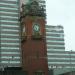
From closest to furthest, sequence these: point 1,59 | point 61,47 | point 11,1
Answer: point 1,59 → point 11,1 → point 61,47

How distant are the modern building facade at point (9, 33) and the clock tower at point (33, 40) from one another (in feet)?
269

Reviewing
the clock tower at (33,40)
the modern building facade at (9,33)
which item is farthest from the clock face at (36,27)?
the modern building facade at (9,33)

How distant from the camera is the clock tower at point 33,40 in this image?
64.6 metres

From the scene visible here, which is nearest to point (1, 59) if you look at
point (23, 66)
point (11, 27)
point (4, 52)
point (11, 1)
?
point (4, 52)

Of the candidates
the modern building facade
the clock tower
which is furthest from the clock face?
the modern building facade

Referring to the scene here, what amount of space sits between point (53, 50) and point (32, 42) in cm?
10235

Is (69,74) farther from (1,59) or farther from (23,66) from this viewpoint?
(1,59)

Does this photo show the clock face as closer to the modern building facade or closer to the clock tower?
the clock tower

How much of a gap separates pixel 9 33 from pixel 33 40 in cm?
8984

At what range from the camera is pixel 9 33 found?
15475cm

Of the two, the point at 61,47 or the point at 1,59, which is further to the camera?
the point at 61,47

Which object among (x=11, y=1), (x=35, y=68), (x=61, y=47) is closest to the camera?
(x=35, y=68)

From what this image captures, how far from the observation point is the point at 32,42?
215 ft

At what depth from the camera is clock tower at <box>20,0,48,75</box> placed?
64562 millimetres
